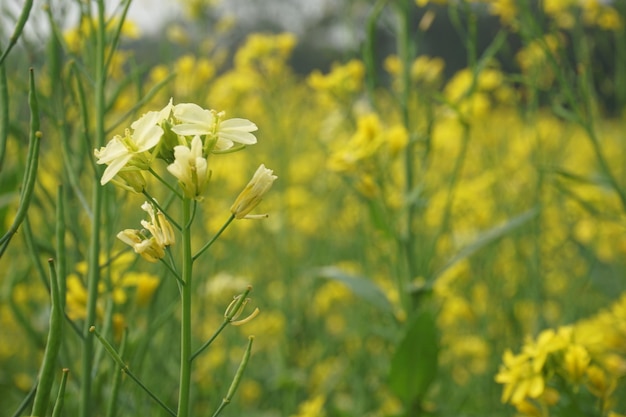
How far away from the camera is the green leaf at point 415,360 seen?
48.8 inches

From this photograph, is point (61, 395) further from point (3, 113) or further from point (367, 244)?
point (367, 244)

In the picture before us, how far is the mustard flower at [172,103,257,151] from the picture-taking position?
2.03 feet

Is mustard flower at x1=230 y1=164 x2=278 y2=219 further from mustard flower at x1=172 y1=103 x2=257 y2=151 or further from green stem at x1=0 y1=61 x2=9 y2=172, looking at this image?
green stem at x1=0 y1=61 x2=9 y2=172

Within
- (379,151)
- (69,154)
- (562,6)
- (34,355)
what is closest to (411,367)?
(379,151)

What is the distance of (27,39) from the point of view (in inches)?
47.1

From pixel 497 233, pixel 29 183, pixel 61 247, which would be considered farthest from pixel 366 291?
pixel 29 183

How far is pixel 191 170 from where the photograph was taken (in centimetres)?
59

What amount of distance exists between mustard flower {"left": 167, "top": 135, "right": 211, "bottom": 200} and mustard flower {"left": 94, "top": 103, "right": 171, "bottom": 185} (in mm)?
29

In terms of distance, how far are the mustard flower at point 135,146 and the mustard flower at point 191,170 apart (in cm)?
3

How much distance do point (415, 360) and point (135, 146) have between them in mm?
807

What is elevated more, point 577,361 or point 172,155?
point 172,155

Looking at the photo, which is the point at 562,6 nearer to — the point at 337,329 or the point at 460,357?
the point at 460,357

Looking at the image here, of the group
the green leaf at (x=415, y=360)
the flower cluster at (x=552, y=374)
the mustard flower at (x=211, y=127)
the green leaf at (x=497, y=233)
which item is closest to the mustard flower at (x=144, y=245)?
the mustard flower at (x=211, y=127)

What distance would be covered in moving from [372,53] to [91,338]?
877mm
